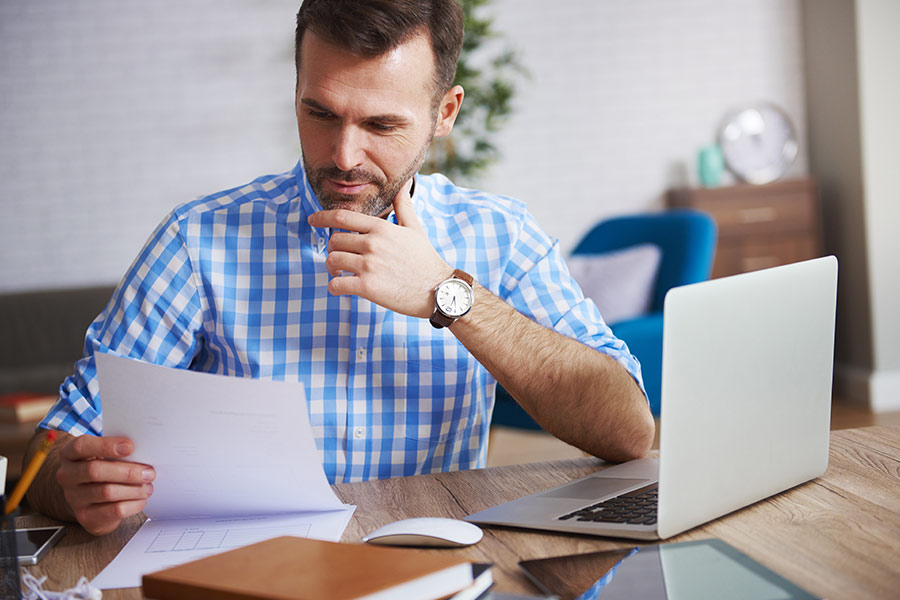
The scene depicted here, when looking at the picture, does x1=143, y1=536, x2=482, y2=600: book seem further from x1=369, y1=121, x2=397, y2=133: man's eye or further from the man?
x1=369, y1=121, x2=397, y2=133: man's eye

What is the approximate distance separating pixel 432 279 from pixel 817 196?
11.9 feet

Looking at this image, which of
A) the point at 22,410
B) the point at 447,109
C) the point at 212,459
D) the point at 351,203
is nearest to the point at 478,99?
the point at 22,410

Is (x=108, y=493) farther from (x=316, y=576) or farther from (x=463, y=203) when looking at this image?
(x=463, y=203)

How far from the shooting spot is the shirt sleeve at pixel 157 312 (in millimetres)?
1287

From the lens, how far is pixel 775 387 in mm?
907

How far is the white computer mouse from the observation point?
0.84m

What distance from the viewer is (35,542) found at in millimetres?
962

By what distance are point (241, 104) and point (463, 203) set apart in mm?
3151

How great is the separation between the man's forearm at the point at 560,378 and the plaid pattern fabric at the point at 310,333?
2.6 inches

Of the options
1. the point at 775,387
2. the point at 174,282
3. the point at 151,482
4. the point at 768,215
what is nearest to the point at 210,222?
the point at 174,282

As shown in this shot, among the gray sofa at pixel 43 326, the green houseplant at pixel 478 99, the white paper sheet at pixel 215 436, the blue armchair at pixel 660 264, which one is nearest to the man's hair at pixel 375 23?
the white paper sheet at pixel 215 436

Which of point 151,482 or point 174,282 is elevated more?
point 174,282

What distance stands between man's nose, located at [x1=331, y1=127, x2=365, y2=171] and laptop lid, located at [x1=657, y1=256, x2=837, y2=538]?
60 cm

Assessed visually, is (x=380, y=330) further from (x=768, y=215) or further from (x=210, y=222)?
(x=768, y=215)
